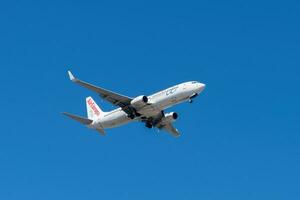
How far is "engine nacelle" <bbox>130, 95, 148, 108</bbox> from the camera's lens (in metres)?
112

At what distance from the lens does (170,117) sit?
120438 millimetres

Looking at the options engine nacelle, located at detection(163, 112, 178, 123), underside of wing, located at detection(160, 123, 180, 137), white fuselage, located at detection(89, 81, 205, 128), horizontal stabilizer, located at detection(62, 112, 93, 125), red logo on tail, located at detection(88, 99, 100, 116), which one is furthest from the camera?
red logo on tail, located at detection(88, 99, 100, 116)

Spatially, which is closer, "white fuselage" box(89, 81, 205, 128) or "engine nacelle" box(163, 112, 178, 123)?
"white fuselage" box(89, 81, 205, 128)

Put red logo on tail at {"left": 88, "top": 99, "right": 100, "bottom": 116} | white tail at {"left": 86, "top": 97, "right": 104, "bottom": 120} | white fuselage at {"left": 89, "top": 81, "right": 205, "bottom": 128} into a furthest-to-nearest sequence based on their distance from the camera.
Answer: red logo on tail at {"left": 88, "top": 99, "right": 100, "bottom": 116} < white tail at {"left": 86, "top": 97, "right": 104, "bottom": 120} < white fuselage at {"left": 89, "top": 81, "right": 205, "bottom": 128}

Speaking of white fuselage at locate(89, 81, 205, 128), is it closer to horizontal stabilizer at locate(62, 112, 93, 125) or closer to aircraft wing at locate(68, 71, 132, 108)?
aircraft wing at locate(68, 71, 132, 108)

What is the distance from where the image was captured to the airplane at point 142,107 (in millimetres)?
110938

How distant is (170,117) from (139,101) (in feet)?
30.5

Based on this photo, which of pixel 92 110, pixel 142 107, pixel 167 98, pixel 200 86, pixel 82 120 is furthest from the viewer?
pixel 92 110

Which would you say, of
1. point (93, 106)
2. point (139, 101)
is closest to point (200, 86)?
point (139, 101)

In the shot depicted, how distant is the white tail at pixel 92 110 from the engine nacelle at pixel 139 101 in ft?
32.0

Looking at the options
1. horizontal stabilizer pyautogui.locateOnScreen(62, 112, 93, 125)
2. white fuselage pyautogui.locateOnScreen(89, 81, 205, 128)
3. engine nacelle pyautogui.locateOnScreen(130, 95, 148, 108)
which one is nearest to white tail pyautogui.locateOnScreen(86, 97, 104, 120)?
horizontal stabilizer pyautogui.locateOnScreen(62, 112, 93, 125)

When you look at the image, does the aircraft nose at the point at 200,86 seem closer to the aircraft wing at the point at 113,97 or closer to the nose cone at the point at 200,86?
the nose cone at the point at 200,86

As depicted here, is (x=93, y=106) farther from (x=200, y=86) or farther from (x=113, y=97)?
(x=200, y=86)

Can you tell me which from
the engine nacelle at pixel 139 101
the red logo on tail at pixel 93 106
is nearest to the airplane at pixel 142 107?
the engine nacelle at pixel 139 101
